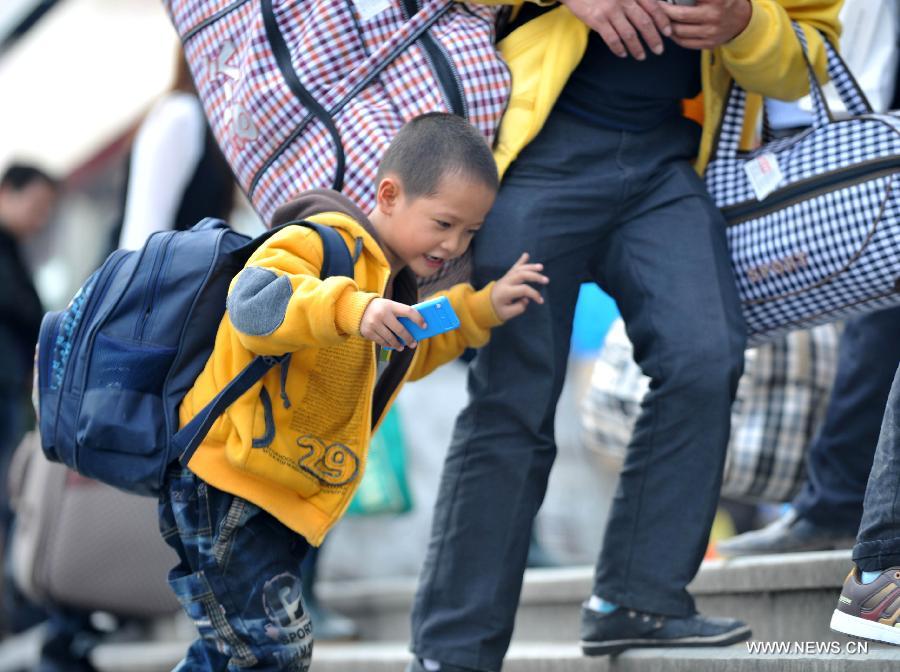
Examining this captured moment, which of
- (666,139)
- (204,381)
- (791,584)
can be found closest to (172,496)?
(204,381)

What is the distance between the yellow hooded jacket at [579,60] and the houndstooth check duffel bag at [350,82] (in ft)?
0.16

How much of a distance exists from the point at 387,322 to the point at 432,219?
15.1 inches

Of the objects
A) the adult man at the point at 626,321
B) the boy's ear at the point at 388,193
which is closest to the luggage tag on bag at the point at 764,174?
the adult man at the point at 626,321

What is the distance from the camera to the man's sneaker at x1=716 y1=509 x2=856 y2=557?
3588mm

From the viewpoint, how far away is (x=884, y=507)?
2346 mm

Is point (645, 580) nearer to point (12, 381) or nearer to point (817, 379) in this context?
point (817, 379)

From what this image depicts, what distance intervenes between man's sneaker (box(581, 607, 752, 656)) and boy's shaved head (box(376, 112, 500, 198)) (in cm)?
96

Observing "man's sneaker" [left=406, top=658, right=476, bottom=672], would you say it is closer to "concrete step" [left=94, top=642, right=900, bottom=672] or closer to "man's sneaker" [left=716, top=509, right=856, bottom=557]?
"concrete step" [left=94, top=642, right=900, bottom=672]

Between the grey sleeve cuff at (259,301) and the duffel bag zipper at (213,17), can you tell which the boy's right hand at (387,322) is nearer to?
the grey sleeve cuff at (259,301)

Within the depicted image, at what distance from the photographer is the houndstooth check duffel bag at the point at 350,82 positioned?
2.76 meters

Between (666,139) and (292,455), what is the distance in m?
1.08

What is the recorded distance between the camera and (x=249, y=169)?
9.45 feet

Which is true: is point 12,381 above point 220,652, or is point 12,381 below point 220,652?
below

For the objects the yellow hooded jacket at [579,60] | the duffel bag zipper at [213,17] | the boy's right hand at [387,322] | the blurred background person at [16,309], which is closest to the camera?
the boy's right hand at [387,322]
